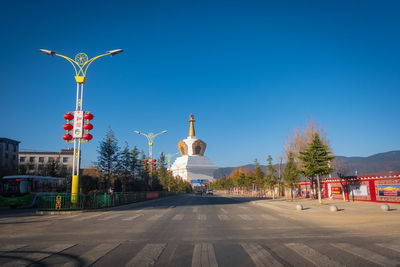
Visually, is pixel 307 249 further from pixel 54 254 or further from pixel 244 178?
pixel 244 178

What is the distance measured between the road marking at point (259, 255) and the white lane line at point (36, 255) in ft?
15.5

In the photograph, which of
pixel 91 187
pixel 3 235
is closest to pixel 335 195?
pixel 91 187

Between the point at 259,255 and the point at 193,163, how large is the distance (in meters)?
113

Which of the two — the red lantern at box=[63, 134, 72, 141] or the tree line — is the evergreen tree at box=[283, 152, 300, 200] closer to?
the tree line

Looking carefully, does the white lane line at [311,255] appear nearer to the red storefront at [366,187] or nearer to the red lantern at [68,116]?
the red lantern at [68,116]

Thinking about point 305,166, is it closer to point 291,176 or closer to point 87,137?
point 291,176

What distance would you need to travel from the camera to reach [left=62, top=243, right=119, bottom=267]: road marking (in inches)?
231

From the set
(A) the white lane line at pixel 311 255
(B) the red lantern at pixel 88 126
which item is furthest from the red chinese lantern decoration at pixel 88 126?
(A) the white lane line at pixel 311 255

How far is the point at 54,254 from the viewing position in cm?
671

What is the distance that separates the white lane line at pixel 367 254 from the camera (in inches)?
228

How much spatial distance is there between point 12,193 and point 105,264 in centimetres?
2620

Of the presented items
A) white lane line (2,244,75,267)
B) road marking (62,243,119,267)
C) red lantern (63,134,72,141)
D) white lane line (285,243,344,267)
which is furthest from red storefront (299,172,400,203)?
red lantern (63,134,72,141)

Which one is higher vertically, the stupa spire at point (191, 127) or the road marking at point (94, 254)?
the stupa spire at point (191, 127)

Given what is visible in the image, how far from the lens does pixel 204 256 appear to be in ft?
21.4
